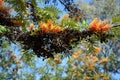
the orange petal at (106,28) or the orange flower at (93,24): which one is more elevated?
the orange flower at (93,24)

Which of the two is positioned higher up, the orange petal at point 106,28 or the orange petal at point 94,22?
the orange petal at point 94,22

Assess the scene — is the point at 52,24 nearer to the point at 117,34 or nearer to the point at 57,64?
the point at 117,34

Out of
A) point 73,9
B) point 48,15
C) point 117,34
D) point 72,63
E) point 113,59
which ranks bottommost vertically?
point 117,34

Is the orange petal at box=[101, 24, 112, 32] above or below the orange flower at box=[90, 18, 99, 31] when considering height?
below

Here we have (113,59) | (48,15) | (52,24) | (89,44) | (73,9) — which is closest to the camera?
(52,24)

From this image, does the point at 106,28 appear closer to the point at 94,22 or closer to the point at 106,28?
the point at 106,28

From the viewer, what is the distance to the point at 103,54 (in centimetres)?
2106

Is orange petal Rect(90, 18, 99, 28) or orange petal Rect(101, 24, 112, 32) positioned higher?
orange petal Rect(90, 18, 99, 28)

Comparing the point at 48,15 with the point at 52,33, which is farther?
the point at 48,15

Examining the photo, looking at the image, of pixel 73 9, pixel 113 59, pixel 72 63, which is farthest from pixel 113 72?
pixel 73 9

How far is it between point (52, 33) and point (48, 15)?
0.62 metres

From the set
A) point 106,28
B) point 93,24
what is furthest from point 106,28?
point 93,24

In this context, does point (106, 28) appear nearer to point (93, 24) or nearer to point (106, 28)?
point (106, 28)

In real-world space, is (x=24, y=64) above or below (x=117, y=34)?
above
